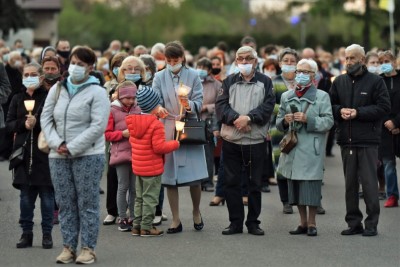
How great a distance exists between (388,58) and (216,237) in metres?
3.94

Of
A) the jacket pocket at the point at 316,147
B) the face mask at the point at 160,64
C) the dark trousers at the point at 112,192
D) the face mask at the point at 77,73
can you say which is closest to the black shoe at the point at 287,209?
the jacket pocket at the point at 316,147

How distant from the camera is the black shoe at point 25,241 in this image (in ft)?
37.1

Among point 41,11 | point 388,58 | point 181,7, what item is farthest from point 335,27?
point 388,58

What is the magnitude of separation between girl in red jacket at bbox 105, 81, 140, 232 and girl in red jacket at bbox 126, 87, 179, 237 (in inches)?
19.3

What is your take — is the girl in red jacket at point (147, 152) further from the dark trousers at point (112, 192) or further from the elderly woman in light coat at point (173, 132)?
the dark trousers at point (112, 192)

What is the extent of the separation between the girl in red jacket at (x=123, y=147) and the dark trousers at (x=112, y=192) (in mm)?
447

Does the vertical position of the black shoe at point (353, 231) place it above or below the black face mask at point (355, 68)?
below

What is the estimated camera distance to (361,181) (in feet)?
41.1

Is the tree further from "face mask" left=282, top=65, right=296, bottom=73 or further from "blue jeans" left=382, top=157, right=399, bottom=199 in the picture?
"face mask" left=282, top=65, right=296, bottom=73

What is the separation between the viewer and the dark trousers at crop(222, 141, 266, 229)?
12438 mm

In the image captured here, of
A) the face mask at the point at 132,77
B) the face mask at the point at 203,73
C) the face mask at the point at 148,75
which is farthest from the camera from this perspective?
the face mask at the point at 203,73

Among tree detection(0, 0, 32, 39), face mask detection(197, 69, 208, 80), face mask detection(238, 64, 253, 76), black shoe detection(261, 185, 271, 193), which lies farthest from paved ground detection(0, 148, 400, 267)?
tree detection(0, 0, 32, 39)

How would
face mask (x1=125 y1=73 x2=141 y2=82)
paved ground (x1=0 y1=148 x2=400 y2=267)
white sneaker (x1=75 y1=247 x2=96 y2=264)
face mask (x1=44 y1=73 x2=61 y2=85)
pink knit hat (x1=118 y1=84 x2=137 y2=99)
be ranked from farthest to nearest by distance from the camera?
1. face mask (x1=125 y1=73 x2=141 y2=82)
2. pink knit hat (x1=118 y1=84 x2=137 y2=99)
3. face mask (x1=44 y1=73 x2=61 y2=85)
4. paved ground (x1=0 y1=148 x2=400 y2=267)
5. white sneaker (x1=75 y1=247 x2=96 y2=264)

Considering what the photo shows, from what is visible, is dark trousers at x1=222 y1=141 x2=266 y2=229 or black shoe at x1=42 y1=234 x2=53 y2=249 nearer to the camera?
black shoe at x1=42 y1=234 x2=53 y2=249
